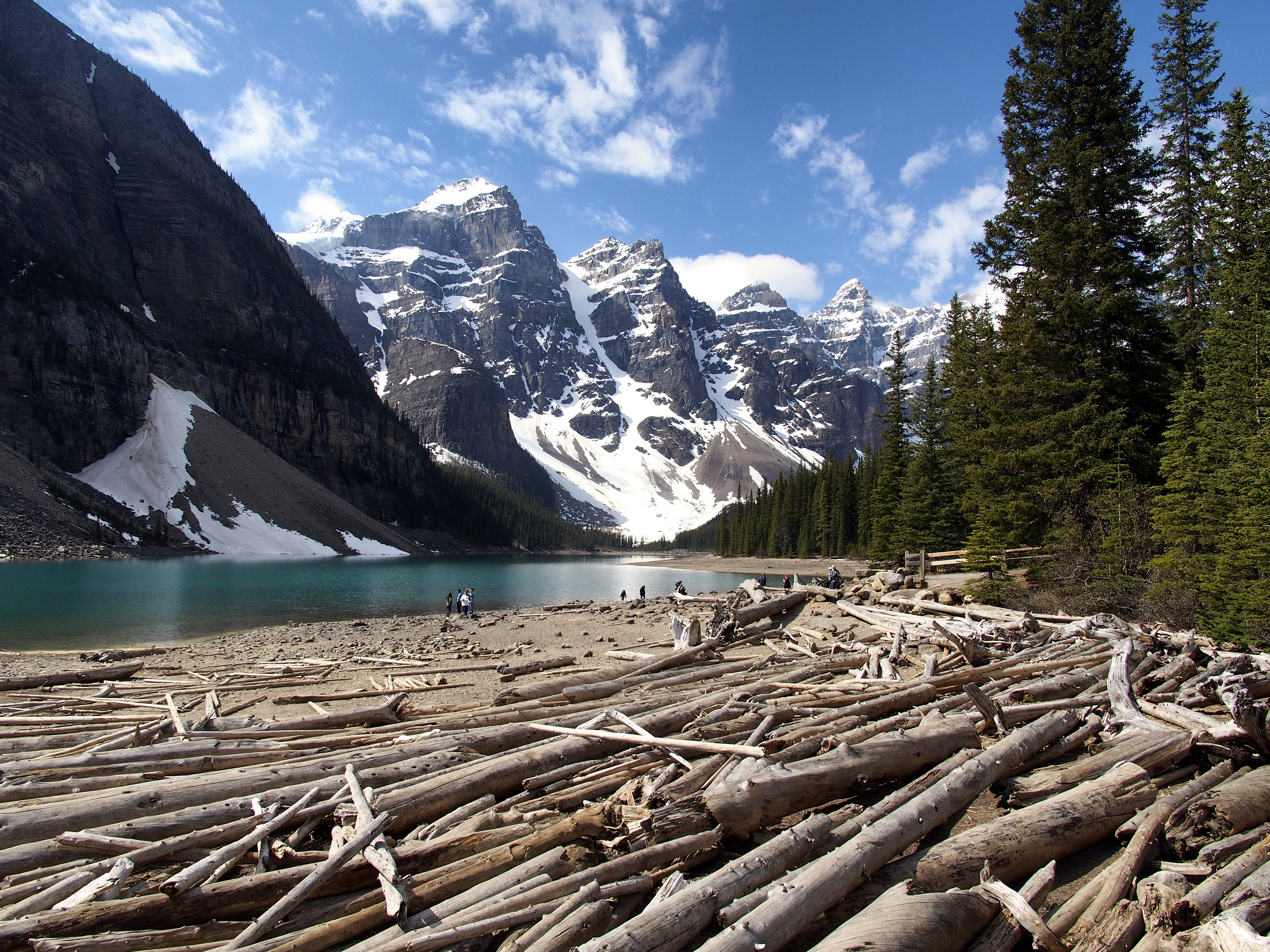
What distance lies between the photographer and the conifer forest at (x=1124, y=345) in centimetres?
1444

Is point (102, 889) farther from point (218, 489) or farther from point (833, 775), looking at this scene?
point (218, 489)

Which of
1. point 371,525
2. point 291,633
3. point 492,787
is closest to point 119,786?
point 492,787

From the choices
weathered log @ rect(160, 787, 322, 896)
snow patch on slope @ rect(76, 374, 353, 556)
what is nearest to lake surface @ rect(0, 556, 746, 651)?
snow patch on slope @ rect(76, 374, 353, 556)

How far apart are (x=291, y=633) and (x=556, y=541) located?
166108 millimetres

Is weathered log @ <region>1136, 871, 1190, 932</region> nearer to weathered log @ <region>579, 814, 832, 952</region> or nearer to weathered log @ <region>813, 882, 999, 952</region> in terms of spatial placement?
weathered log @ <region>813, 882, 999, 952</region>

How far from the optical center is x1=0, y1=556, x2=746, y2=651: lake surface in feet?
84.9

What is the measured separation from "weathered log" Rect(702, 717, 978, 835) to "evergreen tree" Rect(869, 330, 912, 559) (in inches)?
1397

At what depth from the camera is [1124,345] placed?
2125 centimetres

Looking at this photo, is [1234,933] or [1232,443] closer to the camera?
[1234,933]

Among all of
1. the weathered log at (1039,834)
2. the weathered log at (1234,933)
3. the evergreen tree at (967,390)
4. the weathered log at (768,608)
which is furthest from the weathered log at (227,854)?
the evergreen tree at (967,390)

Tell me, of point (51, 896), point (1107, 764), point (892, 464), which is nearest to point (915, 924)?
point (1107, 764)

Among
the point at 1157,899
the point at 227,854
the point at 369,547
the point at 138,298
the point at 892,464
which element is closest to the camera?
the point at 1157,899

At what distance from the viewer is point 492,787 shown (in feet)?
17.2

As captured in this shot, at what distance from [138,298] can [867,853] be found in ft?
517
